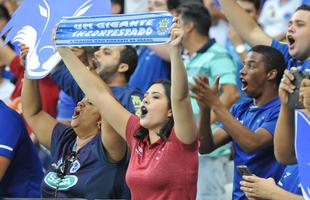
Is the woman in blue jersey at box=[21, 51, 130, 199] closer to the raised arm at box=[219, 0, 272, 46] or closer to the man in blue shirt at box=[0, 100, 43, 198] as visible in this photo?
the man in blue shirt at box=[0, 100, 43, 198]

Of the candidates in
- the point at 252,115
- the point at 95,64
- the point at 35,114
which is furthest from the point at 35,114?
the point at 252,115

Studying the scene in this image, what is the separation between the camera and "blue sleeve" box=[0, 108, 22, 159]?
5750 millimetres

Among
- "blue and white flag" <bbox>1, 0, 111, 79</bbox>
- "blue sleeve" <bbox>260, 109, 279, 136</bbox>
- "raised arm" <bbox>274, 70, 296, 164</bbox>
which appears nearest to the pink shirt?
"raised arm" <bbox>274, 70, 296, 164</bbox>

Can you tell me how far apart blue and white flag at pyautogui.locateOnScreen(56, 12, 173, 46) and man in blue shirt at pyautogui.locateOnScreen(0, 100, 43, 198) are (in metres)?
0.86

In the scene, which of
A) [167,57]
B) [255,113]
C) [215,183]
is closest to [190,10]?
[167,57]

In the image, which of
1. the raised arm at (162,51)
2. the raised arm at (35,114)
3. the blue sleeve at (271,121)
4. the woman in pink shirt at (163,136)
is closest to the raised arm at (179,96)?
the woman in pink shirt at (163,136)

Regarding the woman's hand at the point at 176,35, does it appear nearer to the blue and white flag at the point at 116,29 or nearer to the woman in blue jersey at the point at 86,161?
the blue and white flag at the point at 116,29

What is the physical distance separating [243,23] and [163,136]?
1636 millimetres

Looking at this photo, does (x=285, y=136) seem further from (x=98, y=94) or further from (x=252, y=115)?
(x=98, y=94)

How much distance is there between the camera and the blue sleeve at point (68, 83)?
6406 millimetres

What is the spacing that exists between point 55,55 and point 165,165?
1145 mm

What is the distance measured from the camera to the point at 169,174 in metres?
4.72

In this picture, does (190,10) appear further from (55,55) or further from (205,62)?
(55,55)

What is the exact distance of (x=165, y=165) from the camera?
4742 mm
